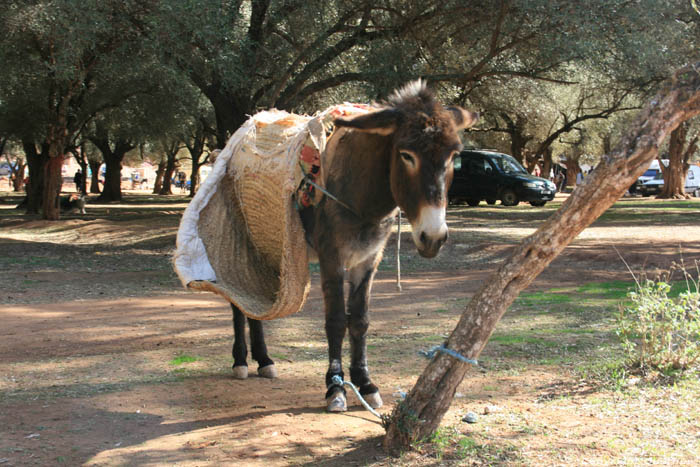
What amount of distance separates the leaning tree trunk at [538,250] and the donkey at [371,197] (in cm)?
49

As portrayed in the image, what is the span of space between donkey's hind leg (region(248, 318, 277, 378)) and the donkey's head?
2.12m

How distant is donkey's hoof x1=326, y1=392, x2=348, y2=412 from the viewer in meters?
4.58

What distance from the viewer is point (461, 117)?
4.26m

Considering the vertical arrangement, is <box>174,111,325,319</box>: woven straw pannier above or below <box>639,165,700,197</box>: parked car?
below

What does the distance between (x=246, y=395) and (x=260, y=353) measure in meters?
0.59

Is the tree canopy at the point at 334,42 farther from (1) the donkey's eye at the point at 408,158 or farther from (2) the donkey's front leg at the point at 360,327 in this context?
(1) the donkey's eye at the point at 408,158

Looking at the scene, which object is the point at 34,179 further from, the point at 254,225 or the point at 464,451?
the point at 464,451

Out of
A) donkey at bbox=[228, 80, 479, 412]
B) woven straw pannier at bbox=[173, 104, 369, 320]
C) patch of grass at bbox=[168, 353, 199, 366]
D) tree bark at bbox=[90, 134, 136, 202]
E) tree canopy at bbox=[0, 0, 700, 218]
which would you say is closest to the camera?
donkey at bbox=[228, 80, 479, 412]

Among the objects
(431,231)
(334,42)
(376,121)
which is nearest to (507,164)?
(334,42)

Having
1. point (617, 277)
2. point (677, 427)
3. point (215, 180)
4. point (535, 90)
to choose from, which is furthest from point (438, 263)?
point (535, 90)

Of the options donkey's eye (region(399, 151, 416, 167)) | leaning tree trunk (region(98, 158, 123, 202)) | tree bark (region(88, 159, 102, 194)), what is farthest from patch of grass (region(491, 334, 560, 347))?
tree bark (region(88, 159, 102, 194))

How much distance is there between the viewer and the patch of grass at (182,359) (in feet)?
19.8

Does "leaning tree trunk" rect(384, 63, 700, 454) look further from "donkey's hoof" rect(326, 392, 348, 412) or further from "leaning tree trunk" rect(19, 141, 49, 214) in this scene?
"leaning tree trunk" rect(19, 141, 49, 214)

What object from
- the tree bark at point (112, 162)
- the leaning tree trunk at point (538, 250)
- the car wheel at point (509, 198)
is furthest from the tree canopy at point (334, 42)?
the tree bark at point (112, 162)
